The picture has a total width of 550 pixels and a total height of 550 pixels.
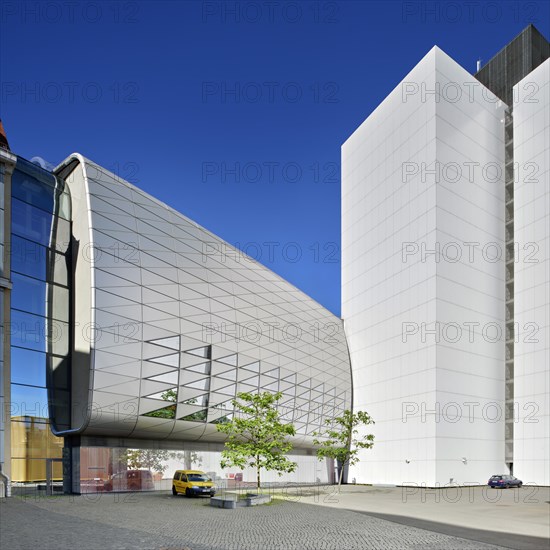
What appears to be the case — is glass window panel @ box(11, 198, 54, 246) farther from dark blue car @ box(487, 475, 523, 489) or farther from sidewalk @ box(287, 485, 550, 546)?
dark blue car @ box(487, 475, 523, 489)

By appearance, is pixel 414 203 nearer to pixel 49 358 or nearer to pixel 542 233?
pixel 542 233

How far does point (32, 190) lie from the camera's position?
3350 cm

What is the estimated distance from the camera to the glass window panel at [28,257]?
3138cm

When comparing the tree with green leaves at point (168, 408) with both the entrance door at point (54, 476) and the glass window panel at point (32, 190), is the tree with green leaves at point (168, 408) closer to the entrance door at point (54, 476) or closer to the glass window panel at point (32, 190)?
the entrance door at point (54, 476)

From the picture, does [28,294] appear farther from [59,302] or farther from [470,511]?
[470,511]

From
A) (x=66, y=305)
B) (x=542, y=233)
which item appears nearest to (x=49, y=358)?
(x=66, y=305)

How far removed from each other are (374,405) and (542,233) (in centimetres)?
1818

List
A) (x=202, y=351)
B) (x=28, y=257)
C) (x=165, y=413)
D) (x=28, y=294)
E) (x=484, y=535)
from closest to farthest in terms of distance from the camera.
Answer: (x=484, y=535) < (x=28, y=294) < (x=28, y=257) < (x=165, y=413) < (x=202, y=351)

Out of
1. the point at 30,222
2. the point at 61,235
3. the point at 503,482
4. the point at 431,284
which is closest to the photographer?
the point at 30,222

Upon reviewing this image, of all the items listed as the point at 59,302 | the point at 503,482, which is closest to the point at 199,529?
the point at 59,302

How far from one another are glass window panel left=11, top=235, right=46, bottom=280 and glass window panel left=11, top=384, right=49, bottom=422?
19.8 ft

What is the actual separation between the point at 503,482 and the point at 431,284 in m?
13.9

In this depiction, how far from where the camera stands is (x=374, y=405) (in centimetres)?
4759

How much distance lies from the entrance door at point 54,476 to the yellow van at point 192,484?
5.89m
